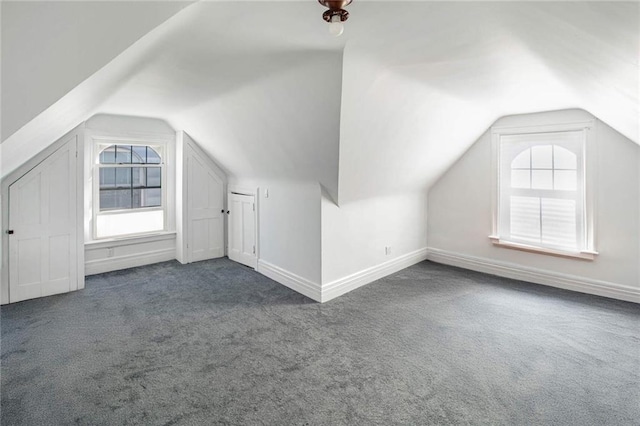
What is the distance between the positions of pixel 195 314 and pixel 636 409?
3440 millimetres

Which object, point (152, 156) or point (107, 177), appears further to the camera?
point (152, 156)

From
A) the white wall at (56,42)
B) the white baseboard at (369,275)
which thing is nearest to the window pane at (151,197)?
the white baseboard at (369,275)

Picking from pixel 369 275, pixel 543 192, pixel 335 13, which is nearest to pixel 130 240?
pixel 369 275

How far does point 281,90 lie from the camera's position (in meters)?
2.93

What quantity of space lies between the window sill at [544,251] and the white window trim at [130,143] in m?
4.95

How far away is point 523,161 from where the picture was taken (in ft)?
14.7

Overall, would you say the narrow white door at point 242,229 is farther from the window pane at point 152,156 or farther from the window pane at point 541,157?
the window pane at point 541,157

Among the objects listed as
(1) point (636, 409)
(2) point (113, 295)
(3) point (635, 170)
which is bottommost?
(1) point (636, 409)

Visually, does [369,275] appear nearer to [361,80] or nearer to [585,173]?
[361,80]

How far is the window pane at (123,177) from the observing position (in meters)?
5.00

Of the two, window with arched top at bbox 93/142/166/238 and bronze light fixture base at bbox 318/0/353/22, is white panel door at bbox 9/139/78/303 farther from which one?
bronze light fixture base at bbox 318/0/353/22

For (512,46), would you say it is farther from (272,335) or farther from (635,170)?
(272,335)

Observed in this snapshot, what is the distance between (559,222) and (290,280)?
3.45 meters

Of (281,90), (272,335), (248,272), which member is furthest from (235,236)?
(281,90)
